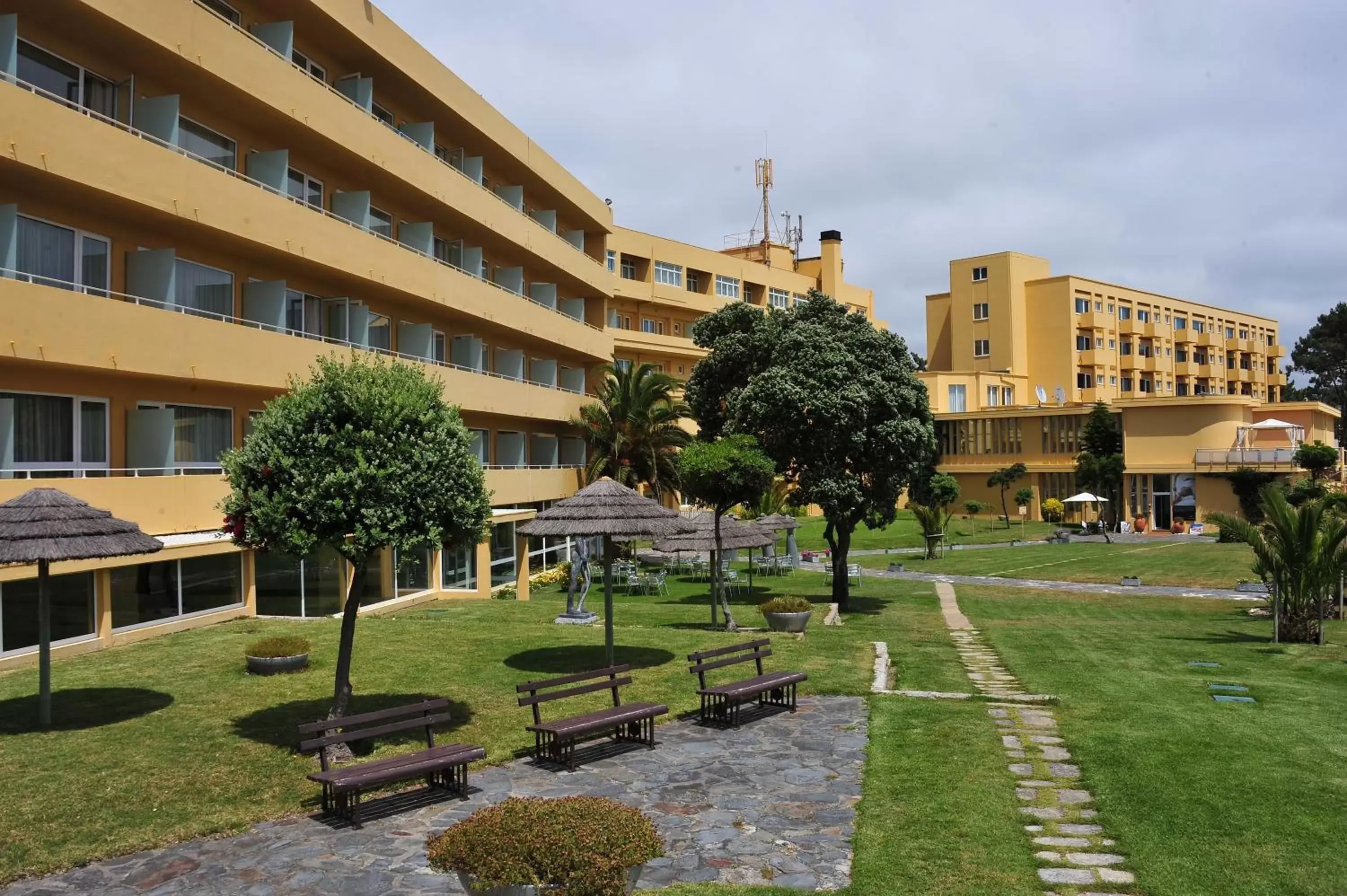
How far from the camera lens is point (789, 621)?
2130cm

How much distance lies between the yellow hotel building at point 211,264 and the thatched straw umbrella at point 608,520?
4007 mm

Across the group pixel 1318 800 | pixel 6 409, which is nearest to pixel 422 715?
pixel 1318 800

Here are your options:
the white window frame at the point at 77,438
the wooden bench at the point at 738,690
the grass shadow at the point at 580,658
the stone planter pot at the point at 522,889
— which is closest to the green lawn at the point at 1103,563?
the grass shadow at the point at 580,658

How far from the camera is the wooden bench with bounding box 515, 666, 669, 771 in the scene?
37.9 ft

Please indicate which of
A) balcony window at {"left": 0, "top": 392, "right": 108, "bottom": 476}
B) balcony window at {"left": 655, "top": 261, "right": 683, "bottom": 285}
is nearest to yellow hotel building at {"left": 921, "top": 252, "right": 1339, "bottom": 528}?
balcony window at {"left": 655, "top": 261, "right": 683, "bottom": 285}

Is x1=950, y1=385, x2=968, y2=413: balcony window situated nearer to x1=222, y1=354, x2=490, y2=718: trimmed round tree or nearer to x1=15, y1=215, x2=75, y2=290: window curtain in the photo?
x1=15, y1=215, x2=75, y2=290: window curtain

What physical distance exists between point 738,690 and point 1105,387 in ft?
250

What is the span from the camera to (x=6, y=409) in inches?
672

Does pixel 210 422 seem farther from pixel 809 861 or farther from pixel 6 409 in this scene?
pixel 809 861

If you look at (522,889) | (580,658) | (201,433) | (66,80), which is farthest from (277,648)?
(66,80)

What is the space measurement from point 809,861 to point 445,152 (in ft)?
99.5

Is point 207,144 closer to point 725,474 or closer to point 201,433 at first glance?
point 201,433

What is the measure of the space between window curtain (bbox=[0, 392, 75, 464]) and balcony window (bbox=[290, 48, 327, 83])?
11.2 m

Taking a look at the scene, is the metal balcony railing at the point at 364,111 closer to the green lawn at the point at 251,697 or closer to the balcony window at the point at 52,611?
the balcony window at the point at 52,611
